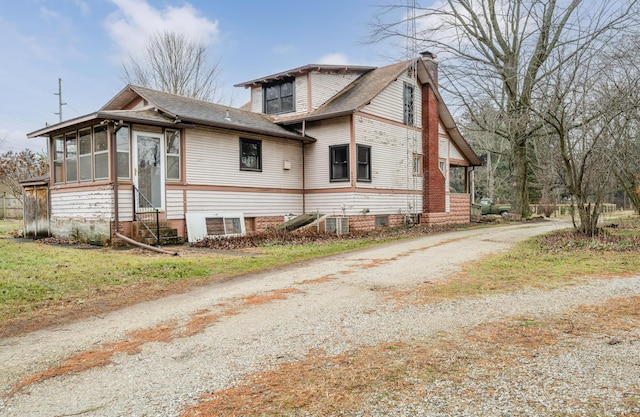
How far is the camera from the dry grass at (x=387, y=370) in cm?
262

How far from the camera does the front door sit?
40.2 ft

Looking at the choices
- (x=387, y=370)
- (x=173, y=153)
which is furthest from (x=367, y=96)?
(x=387, y=370)

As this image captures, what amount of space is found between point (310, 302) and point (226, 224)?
9229 millimetres

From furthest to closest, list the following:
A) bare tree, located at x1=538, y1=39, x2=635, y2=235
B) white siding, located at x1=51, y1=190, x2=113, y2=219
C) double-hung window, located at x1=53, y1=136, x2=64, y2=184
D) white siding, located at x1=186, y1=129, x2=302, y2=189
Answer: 1. double-hung window, located at x1=53, y1=136, x2=64, y2=184
2. white siding, located at x1=186, y1=129, x2=302, y2=189
3. white siding, located at x1=51, y1=190, x2=113, y2=219
4. bare tree, located at x1=538, y1=39, x2=635, y2=235

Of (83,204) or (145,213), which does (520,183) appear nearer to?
(145,213)

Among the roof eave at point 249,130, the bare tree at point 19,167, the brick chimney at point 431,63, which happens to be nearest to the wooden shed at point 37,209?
the roof eave at point 249,130

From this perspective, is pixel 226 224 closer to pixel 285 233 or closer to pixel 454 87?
pixel 285 233

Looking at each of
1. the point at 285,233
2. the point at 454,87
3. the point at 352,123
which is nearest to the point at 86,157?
the point at 285,233

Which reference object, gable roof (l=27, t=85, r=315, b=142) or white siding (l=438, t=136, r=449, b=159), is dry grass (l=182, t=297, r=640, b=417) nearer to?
gable roof (l=27, t=85, r=315, b=142)

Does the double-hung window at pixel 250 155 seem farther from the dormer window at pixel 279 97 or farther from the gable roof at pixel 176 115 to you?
the dormer window at pixel 279 97

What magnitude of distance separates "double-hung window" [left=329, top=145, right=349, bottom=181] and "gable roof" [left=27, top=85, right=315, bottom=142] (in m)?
1.16

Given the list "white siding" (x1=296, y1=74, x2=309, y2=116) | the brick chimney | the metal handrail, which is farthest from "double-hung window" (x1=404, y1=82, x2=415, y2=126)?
the metal handrail

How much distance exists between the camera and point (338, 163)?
1619 centimetres

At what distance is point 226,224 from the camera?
1405 cm
